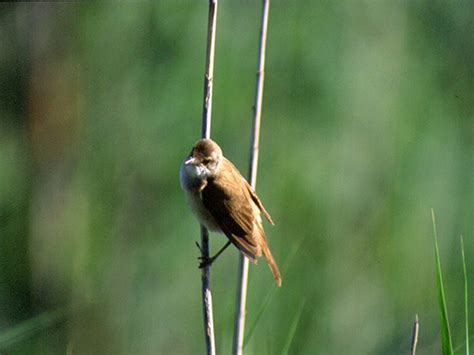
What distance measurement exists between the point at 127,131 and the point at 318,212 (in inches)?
46.6

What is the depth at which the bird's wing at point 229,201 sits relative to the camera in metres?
3.76

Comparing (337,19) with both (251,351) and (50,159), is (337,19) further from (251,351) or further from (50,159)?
(251,351)

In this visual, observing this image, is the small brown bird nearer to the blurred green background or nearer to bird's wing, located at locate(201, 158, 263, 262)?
bird's wing, located at locate(201, 158, 263, 262)

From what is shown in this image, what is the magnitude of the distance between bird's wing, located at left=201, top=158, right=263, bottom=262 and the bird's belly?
2 centimetres

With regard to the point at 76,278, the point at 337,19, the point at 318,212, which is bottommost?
the point at 76,278

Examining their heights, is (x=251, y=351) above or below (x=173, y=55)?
below

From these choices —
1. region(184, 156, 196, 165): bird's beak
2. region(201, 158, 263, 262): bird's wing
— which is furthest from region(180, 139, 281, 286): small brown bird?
region(184, 156, 196, 165): bird's beak

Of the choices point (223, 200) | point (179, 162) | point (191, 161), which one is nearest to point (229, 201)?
point (223, 200)

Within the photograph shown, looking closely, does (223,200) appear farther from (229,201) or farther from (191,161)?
(191,161)

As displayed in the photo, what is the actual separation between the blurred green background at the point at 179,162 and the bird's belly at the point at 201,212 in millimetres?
1306

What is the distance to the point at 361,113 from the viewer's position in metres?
5.87

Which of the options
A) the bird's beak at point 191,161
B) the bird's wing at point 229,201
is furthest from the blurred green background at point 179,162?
the bird's beak at point 191,161

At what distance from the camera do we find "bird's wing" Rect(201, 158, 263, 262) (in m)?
3.76

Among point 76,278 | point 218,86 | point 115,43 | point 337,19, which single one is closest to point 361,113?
point 337,19
